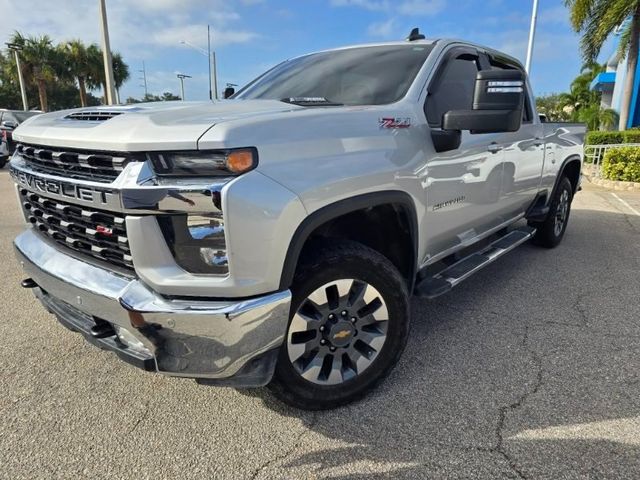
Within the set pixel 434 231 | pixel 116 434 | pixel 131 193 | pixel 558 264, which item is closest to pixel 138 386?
pixel 116 434

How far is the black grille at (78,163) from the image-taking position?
6.16 ft

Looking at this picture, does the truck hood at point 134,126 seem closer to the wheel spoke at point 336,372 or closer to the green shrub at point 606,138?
the wheel spoke at point 336,372

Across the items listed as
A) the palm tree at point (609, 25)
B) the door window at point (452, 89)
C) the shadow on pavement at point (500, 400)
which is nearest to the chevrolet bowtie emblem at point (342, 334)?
the shadow on pavement at point (500, 400)

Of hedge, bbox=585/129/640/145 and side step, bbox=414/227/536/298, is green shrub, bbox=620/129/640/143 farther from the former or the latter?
side step, bbox=414/227/536/298

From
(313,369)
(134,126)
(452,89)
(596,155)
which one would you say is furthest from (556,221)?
(596,155)

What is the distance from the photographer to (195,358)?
191cm

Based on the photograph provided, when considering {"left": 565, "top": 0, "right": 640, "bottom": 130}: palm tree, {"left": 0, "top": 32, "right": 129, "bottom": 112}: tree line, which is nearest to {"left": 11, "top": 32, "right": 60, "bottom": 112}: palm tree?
{"left": 0, "top": 32, "right": 129, "bottom": 112}: tree line

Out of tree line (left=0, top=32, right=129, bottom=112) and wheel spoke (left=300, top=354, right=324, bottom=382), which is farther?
tree line (left=0, top=32, right=129, bottom=112)

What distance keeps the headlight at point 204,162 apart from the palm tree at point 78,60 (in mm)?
42932

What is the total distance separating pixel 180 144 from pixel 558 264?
442cm

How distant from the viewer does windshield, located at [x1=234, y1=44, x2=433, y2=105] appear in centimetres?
285

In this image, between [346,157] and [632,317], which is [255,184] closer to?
[346,157]

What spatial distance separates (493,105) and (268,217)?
140cm

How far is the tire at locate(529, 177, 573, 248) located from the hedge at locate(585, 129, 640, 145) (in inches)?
398
